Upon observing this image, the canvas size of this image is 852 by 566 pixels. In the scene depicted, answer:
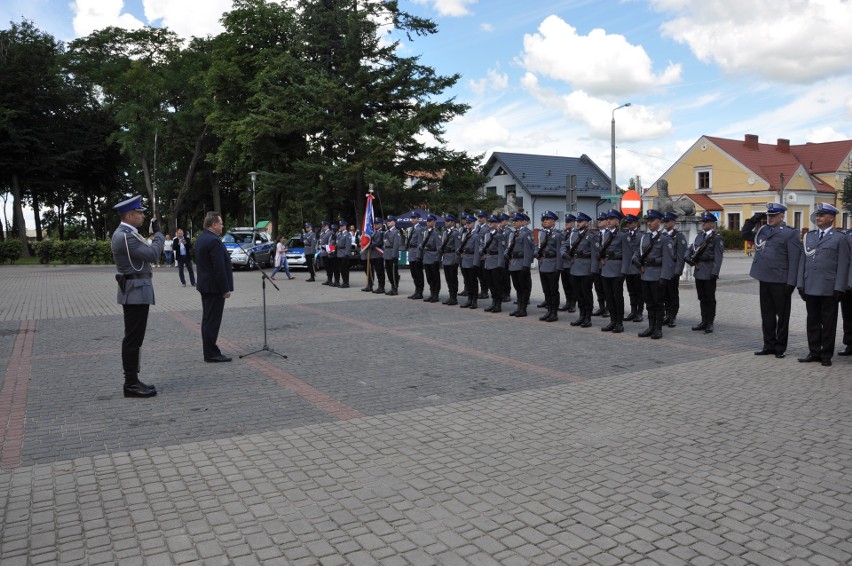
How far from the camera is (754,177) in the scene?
53406mm

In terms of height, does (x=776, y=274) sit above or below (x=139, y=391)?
above

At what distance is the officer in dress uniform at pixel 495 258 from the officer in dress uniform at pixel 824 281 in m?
6.07

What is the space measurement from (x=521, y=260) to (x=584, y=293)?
164 centimetres

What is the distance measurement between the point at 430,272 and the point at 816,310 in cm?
896

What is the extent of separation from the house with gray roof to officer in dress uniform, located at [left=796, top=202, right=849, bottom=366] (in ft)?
159

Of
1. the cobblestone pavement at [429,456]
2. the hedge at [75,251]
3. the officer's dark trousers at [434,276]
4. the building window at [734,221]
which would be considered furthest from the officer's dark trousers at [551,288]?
the building window at [734,221]

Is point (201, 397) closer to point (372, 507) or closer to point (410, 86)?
point (372, 507)

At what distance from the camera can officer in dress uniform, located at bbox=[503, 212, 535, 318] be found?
1320 centimetres

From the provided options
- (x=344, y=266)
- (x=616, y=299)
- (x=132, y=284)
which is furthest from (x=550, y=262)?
(x=344, y=266)

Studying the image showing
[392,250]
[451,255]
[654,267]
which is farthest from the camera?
[392,250]

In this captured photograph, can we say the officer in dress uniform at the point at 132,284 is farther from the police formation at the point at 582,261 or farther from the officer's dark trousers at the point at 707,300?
the officer's dark trousers at the point at 707,300

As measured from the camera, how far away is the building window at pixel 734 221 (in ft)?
181

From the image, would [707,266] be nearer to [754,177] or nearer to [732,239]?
[732,239]

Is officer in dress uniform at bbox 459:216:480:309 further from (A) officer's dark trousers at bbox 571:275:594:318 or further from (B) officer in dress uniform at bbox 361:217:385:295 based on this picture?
(B) officer in dress uniform at bbox 361:217:385:295
